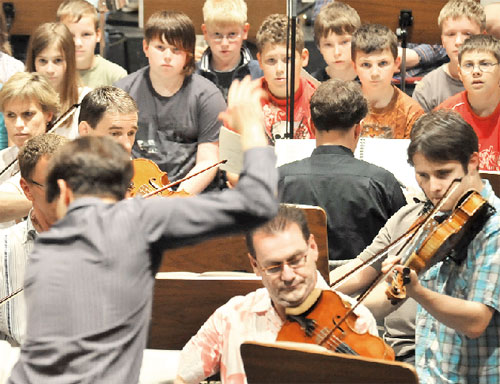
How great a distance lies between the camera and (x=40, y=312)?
1767mm

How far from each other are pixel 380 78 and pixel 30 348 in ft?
8.73

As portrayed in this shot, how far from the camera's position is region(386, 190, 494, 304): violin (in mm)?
2264

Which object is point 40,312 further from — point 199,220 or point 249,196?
point 249,196

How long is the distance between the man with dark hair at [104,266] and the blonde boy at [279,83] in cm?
231

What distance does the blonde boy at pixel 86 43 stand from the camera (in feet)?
16.2

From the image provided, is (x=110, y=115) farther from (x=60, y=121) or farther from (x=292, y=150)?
(x=292, y=150)

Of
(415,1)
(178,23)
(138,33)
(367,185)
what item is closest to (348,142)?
(367,185)

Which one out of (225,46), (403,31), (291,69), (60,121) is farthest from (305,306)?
(403,31)

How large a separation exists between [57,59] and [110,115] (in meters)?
1.14

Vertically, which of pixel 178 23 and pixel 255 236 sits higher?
pixel 178 23

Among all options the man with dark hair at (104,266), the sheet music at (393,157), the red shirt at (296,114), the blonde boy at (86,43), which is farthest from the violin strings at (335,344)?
the blonde boy at (86,43)

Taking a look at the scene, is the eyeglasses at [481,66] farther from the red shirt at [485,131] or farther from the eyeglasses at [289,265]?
the eyeglasses at [289,265]

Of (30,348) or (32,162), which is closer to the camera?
(30,348)

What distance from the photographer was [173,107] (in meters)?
4.29
